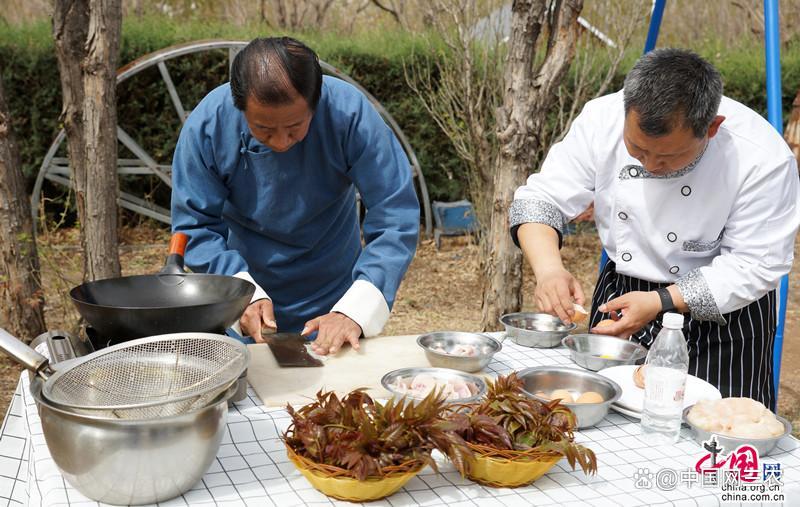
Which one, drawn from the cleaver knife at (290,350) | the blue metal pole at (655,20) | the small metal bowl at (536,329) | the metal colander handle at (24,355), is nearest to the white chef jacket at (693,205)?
the small metal bowl at (536,329)

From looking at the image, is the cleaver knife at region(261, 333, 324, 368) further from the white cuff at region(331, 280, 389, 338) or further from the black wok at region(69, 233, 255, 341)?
the black wok at region(69, 233, 255, 341)

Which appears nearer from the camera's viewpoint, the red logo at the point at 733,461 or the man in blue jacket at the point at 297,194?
the red logo at the point at 733,461

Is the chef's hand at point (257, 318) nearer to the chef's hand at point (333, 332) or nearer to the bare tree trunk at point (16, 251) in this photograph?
the chef's hand at point (333, 332)

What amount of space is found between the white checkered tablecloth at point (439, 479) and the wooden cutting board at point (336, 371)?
0.10 meters

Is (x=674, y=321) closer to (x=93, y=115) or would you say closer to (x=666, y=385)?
(x=666, y=385)

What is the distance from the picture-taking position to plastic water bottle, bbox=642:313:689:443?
1783 millimetres

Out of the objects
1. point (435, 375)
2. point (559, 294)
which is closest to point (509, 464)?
point (435, 375)

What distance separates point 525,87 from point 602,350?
2.45m

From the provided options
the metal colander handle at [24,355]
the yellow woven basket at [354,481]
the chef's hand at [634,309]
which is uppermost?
the metal colander handle at [24,355]

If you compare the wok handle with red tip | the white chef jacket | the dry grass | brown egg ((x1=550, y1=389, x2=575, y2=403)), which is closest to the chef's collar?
the white chef jacket

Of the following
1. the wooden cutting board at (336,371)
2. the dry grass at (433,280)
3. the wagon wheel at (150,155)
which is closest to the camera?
the wooden cutting board at (336,371)

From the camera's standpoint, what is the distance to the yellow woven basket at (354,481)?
4.83 ft

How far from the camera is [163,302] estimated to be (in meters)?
2.05

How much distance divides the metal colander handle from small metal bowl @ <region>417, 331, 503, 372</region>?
103cm
